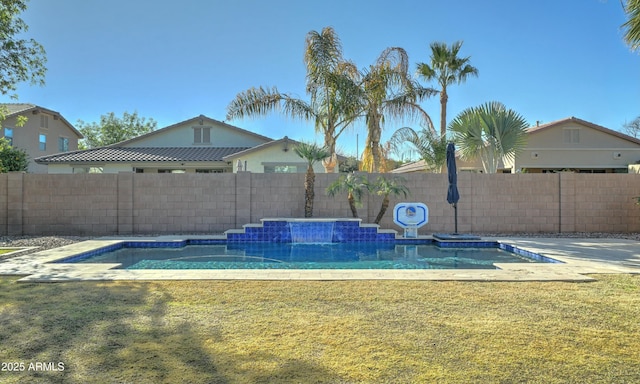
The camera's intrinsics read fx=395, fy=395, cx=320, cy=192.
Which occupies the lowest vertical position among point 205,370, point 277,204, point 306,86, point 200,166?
point 205,370

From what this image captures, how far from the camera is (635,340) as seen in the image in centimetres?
384

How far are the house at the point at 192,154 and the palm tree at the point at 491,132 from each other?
7.49 metres

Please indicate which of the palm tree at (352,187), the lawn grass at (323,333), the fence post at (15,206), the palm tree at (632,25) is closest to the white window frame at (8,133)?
the fence post at (15,206)

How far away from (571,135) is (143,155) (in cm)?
2517

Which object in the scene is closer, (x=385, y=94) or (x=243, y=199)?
(x=243, y=199)

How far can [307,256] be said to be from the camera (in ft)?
32.3

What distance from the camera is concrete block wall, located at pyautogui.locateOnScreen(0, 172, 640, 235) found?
13141 millimetres

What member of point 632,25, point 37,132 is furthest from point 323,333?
point 37,132

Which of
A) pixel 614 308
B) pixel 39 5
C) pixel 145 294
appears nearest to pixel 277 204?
pixel 145 294

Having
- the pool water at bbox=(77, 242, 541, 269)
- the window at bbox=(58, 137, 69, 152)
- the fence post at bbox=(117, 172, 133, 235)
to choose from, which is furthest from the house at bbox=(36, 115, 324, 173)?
the window at bbox=(58, 137, 69, 152)

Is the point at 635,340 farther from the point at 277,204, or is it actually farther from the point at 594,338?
the point at 277,204

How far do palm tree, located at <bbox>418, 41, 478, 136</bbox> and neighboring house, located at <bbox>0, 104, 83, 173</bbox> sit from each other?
1032 inches

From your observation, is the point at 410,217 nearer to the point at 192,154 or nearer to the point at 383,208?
the point at 383,208

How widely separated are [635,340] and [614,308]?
1.20 meters
